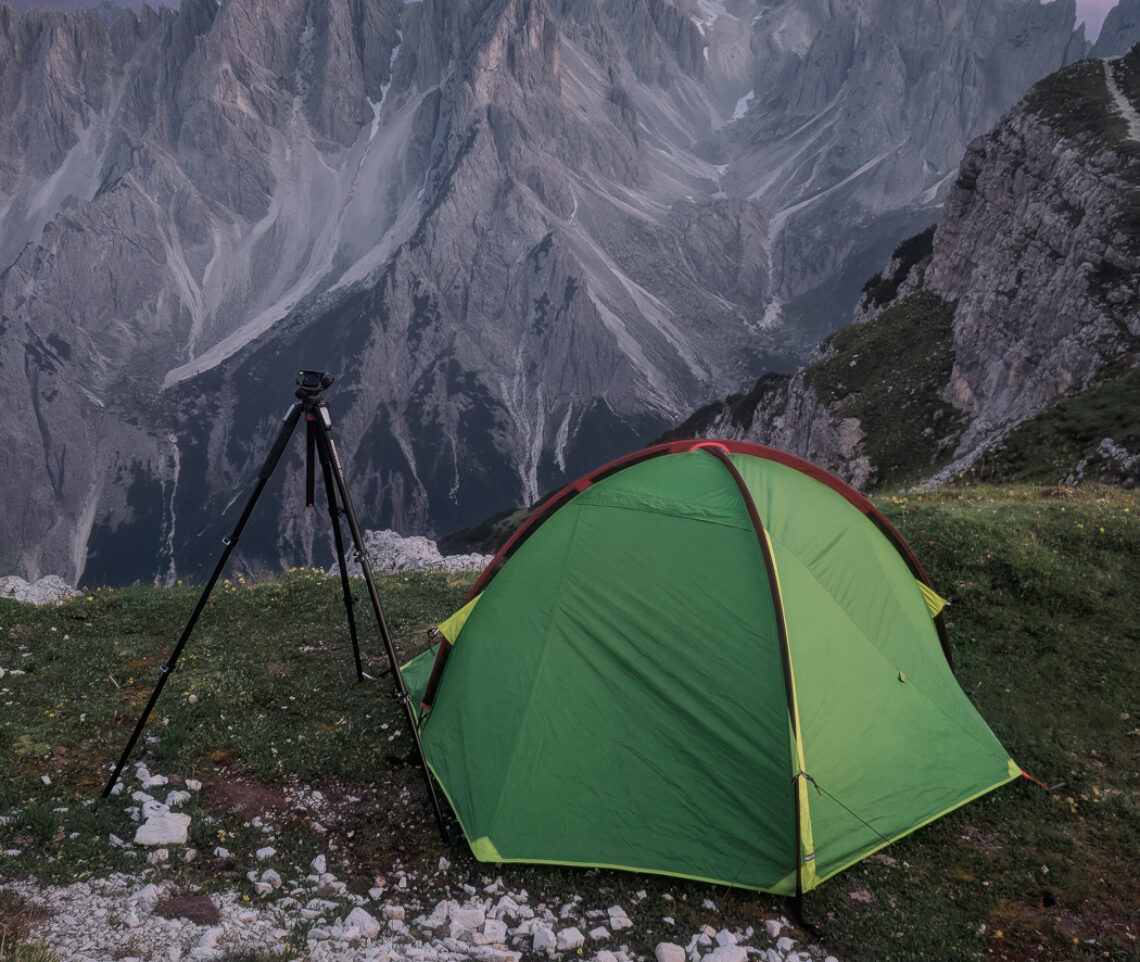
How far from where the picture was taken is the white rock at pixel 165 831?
6715mm

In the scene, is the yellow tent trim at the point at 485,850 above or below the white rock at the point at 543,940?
above

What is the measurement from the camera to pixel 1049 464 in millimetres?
22328

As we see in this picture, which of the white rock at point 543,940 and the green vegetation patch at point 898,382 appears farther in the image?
the green vegetation patch at point 898,382

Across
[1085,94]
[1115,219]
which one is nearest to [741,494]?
[1115,219]

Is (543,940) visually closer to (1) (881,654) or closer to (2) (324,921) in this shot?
(2) (324,921)

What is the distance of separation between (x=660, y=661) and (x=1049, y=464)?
20887 mm

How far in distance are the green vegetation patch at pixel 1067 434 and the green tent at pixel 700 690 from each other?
56.0 ft

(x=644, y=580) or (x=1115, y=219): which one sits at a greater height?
(x=1115, y=219)

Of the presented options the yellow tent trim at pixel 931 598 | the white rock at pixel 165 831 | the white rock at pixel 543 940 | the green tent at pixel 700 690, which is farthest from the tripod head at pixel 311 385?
the yellow tent trim at pixel 931 598

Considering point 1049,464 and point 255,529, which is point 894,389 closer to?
point 1049,464

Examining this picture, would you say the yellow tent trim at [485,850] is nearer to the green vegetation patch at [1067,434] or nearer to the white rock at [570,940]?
the white rock at [570,940]

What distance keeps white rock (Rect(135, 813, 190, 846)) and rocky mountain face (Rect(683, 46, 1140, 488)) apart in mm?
24360

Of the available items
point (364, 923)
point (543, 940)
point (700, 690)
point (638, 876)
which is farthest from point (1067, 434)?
point (364, 923)

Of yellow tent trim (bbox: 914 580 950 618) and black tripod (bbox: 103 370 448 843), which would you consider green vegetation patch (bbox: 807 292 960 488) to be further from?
black tripod (bbox: 103 370 448 843)
